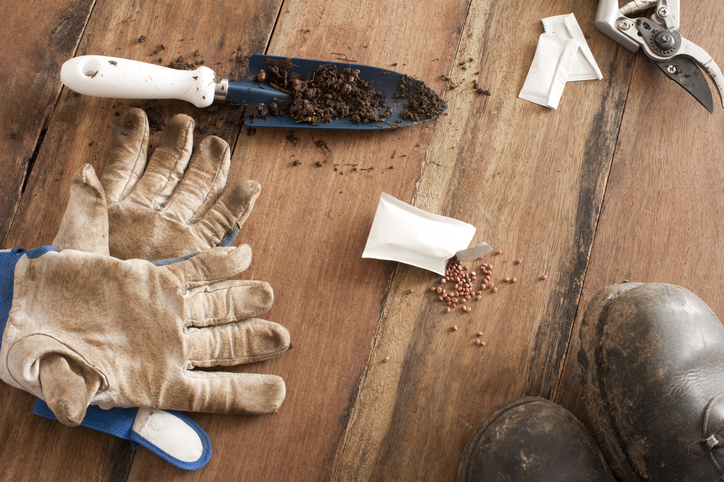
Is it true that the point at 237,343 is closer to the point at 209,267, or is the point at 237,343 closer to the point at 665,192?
the point at 209,267

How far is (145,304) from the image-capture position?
105cm

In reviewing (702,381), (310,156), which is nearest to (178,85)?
(310,156)

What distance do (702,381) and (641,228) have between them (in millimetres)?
449

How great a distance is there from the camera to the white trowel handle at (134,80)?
1.11 metres

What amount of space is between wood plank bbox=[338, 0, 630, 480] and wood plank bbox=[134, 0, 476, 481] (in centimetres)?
6

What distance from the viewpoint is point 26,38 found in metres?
1.27

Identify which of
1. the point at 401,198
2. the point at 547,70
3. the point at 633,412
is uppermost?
the point at 547,70

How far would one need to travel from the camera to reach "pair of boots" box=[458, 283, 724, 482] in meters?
1.03

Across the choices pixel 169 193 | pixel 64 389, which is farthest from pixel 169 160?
pixel 64 389

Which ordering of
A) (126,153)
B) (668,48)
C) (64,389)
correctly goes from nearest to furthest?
(64,389)
(126,153)
(668,48)

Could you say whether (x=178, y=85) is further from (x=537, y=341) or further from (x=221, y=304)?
(x=537, y=341)

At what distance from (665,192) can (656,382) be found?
58cm

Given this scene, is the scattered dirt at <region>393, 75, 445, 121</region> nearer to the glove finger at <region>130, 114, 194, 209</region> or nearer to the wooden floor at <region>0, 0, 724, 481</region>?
the wooden floor at <region>0, 0, 724, 481</region>

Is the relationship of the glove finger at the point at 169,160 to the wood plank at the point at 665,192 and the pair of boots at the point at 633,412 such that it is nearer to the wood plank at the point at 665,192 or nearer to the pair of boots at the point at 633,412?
the pair of boots at the point at 633,412
